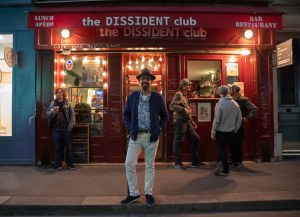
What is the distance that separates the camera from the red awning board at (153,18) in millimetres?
8406

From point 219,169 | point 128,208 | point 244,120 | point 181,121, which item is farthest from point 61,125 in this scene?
point 244,120

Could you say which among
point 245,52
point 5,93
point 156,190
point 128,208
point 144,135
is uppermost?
point 245,52

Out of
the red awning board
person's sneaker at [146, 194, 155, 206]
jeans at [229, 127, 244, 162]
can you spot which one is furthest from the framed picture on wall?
person's sneaker at [146, 194, 155, 206]

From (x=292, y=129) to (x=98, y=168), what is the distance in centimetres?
537

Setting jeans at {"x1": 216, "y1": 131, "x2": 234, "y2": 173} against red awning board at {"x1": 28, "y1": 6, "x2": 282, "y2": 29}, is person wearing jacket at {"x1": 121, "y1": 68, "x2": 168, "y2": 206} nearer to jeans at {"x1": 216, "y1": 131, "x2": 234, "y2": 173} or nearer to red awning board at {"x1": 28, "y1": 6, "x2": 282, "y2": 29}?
jeans at {"x1": 216, "y1": 131, "x2": 234, "y2": 173}

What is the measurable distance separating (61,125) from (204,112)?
11.8 ft

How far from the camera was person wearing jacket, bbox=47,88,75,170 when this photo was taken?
874 cm

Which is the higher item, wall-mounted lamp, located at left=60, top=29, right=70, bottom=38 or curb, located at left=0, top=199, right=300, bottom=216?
wall-mounted lamp, located at left=60, top=29, right=70, bottom=38

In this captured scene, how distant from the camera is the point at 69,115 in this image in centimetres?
891

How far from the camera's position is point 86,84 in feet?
31.4

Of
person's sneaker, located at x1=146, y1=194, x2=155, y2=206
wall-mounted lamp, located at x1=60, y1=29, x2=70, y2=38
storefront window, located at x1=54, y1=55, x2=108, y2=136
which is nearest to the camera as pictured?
person's sneaker, located at x1=146, y1=194, x2=155, y2=206

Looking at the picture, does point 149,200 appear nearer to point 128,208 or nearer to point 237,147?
point 128,208

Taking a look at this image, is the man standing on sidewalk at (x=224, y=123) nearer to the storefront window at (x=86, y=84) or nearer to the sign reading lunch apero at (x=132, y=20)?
the sign reading lunch apero at (x=132, y=20)

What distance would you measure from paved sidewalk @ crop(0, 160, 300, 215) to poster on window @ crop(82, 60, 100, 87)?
7.11 ft
